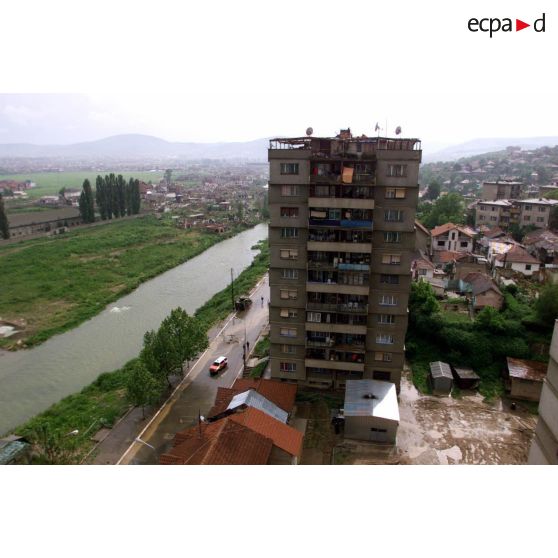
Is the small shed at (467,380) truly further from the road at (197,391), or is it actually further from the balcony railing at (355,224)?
the road at (197,391)

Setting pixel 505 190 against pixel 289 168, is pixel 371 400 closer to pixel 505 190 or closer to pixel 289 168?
pixel 289 168

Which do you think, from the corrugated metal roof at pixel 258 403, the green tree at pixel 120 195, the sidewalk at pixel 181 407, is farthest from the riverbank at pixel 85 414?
the green tree at pixel 120 195

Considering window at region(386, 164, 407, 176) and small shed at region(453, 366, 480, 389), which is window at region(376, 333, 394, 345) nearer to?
small shed at region(453, 366, 480, 389)

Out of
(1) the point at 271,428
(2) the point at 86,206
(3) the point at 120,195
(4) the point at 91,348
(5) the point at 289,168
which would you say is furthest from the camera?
(3) the point at 120,195

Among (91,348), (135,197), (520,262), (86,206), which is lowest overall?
(91,348)

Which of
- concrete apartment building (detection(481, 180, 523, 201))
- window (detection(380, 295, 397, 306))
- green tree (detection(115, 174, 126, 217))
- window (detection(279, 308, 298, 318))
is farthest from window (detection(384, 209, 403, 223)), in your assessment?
green tree (detection(115, 174, 126, 217))

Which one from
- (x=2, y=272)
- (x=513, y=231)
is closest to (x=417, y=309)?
(x=513, y=231)

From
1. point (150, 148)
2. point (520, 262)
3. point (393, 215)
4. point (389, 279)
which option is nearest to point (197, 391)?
point (389, 279)
